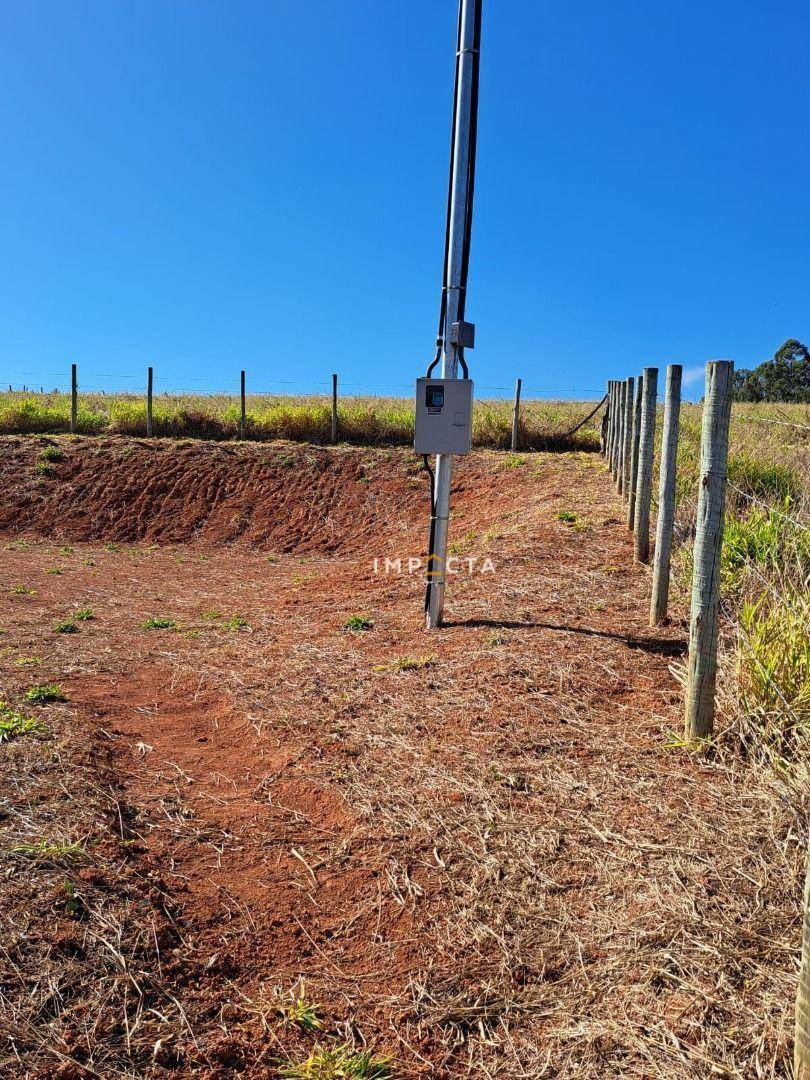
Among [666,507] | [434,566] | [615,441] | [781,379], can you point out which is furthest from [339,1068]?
[781,379]

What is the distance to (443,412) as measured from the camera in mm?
6348

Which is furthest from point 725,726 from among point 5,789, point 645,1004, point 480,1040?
point 5,789

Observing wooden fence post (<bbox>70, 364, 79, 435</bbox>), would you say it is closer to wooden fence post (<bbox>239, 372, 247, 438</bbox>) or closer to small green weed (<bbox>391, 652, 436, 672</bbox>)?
wooden fence post (<bbox>239, 372, 247, 438</bbox>)

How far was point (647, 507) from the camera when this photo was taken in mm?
6906

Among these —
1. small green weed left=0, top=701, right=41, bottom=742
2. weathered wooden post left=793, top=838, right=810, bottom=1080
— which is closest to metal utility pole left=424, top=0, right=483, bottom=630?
small green weed left=0, top=701, right=41, bottom=742

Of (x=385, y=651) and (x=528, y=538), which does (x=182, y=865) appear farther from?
(x=528, y=538)

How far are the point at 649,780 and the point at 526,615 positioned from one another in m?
2.51

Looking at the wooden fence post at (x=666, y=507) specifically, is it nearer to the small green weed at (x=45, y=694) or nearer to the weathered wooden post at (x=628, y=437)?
the weathered wooden post at (x=628, y=437)

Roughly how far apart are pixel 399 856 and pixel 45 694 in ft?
8.98

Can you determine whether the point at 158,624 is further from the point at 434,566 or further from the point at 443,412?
the point at 443,412

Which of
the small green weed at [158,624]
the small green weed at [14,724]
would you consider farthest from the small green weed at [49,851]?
the small green weed at [158,624]

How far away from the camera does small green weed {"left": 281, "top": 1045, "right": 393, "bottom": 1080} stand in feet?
7.56

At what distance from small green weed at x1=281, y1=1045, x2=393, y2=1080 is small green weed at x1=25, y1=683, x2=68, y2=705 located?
313 cm

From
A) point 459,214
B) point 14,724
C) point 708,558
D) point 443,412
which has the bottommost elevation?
point 14,724
